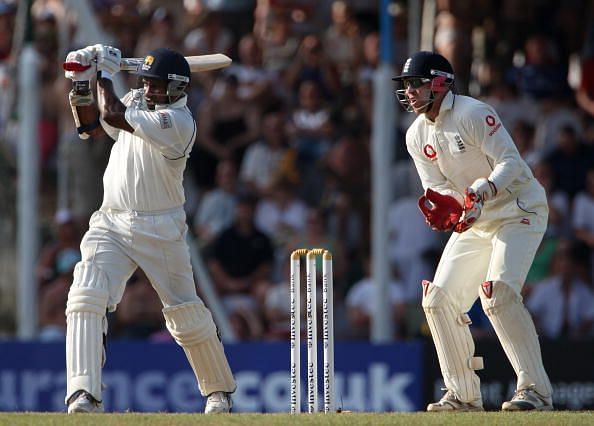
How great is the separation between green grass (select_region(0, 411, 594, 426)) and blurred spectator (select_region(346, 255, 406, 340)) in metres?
4.77

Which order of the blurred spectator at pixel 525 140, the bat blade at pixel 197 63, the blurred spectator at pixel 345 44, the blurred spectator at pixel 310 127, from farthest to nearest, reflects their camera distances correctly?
the blurred spectator at pixel 345 44 → the blurred spectator at pixel 310 127 → the blurred spectator at pixel 525 140 → the bat blade at pixel 197 63

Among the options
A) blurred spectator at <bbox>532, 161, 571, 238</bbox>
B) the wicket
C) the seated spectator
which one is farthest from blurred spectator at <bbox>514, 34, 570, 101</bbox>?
the wicket

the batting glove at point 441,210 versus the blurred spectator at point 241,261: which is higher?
the batting glove at point 441,210

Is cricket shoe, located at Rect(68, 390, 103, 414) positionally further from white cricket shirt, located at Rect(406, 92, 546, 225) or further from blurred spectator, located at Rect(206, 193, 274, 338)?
blurred spectator, located at Rect(206, 193, 274, 338)

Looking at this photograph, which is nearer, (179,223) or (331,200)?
(179,223)

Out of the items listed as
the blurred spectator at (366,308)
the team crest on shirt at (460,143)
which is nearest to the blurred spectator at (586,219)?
the blurred spectator at (366,308)

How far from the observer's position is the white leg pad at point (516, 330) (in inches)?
314

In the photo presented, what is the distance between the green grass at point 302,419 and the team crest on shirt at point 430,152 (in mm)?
1458

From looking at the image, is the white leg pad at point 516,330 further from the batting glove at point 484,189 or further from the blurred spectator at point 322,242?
the blurred spectator at point 322,242

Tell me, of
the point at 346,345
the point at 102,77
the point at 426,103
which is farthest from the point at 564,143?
the point at 102,77

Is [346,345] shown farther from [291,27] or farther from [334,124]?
[291,27]

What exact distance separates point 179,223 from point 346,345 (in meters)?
3.65

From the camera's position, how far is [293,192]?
13125 mm

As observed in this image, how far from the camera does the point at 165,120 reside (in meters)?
7.97
